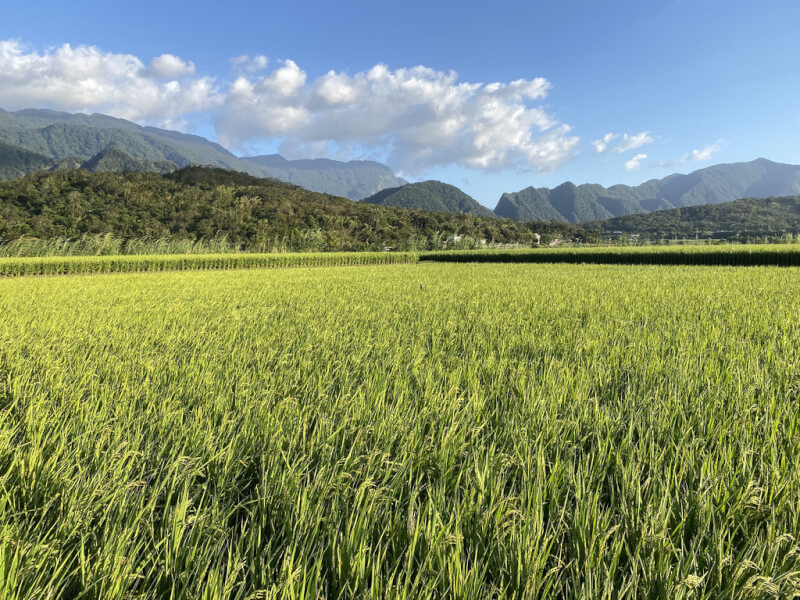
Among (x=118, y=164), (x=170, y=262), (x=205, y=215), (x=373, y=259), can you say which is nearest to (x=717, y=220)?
(x=373, y=259)

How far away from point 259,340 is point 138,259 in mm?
23802

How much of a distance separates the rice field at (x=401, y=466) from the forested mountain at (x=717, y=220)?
3715 inches

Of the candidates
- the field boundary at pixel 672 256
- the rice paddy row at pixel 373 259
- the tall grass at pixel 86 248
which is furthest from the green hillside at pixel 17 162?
the field boundary at pixel 672 256

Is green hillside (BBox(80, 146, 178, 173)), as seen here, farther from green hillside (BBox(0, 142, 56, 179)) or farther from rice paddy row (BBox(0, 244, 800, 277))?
rice paddy row (BBox(0, 244, 800, 277))

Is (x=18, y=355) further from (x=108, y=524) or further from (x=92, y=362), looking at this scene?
(x=108, y=524)

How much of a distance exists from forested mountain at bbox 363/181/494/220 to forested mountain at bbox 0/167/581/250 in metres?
86.2

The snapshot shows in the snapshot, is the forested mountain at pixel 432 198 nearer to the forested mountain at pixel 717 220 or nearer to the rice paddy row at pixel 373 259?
the forested mountain at pixel 717 220

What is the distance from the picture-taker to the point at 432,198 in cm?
15400

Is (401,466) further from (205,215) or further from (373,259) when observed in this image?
(205,215)

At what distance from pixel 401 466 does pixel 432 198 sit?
158m

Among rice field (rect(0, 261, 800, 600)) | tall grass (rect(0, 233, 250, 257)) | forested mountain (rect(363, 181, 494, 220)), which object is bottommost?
rice field (rect(0, 261, 800, 600))

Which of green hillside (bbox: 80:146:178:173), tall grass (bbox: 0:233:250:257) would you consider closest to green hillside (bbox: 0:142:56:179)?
green hillside (bbox: 80:146:178:173)

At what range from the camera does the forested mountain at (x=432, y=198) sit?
14875 centimetres

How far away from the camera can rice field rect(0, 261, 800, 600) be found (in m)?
→ 0.99
